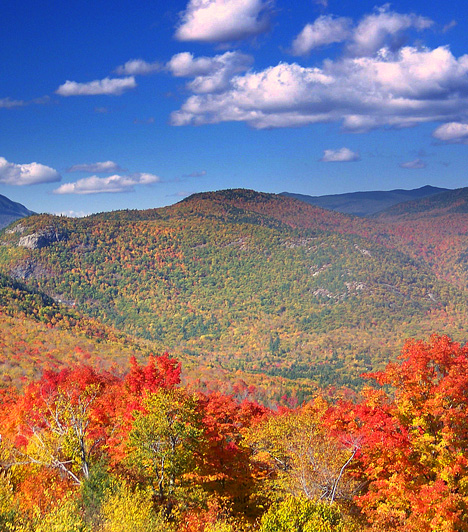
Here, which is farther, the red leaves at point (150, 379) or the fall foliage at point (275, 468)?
the red leaves at point (150, 379)

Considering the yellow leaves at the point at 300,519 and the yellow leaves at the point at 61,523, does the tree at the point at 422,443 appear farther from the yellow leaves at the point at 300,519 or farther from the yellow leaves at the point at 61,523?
the yellow leaves at the point at 61,523

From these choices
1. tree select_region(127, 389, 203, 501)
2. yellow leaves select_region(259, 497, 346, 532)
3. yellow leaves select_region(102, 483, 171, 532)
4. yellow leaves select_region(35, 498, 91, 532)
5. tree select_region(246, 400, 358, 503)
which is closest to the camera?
yellow leaves select_region(35, 498, 91, 532)

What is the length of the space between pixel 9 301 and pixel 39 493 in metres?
175

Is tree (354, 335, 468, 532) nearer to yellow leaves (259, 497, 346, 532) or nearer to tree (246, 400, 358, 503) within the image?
tree (246, 400, 358, 503)

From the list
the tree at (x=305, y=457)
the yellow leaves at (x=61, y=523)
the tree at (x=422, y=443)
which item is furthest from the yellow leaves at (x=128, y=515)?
the tree at (x=422, y=443)

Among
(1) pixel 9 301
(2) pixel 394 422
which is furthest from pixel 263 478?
(1) pixel 9 301

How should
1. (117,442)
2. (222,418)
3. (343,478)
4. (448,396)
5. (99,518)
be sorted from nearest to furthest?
(99,518), (448,396), (343,478), (117,442), (222,418)

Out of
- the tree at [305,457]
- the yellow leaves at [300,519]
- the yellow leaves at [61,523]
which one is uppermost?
the yellow leaves at [61,523]

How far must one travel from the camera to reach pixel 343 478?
118ft

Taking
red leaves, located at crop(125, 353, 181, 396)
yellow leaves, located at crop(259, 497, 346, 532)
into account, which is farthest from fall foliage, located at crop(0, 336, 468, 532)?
red leaves, located at crop(125, 353, 181, 396)

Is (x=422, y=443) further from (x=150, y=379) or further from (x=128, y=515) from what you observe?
(x=150, y=379)

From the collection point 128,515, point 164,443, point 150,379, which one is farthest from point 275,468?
point 128,515

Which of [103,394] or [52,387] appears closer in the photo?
[103,394]

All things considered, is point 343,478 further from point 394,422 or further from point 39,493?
point 39,493
